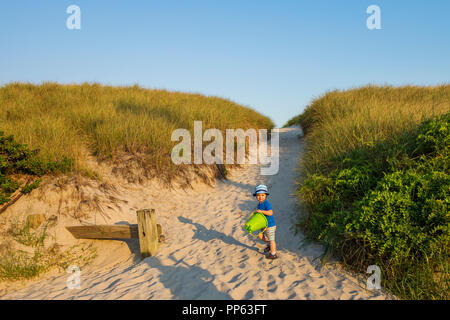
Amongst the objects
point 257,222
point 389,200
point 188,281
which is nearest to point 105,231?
point 188,281

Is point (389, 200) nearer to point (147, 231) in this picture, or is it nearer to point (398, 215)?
point (398, 215)

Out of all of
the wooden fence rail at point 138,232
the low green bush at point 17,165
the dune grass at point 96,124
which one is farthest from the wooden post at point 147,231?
the low green bush at point 17,165

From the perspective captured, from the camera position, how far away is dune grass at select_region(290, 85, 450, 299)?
367cm

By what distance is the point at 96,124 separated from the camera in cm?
852

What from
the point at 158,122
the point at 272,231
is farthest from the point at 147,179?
Result: the point at 272,231

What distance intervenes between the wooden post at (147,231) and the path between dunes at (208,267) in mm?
167

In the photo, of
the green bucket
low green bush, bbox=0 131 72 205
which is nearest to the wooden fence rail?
low green bush, bbox=0 131 72 205

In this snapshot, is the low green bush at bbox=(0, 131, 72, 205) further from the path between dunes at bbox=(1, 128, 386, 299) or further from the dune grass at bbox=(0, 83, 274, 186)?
the path between dunes at bbox=(1, 128, 386, 299)

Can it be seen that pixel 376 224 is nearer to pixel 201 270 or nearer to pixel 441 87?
pixel 201 270

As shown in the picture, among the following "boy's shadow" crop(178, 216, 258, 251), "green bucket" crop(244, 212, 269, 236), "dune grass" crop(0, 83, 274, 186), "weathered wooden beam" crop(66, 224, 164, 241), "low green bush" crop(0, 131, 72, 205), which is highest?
"dune grass" crop(0, 83, 274, 186)

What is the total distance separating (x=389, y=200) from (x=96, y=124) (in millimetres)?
7960

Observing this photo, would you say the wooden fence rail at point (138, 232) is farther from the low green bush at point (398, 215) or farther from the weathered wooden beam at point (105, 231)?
the low green bush at point (398, 215)

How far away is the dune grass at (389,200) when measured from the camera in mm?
3674

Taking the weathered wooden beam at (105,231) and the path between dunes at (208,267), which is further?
the weathered wooden beam at (105,231)
